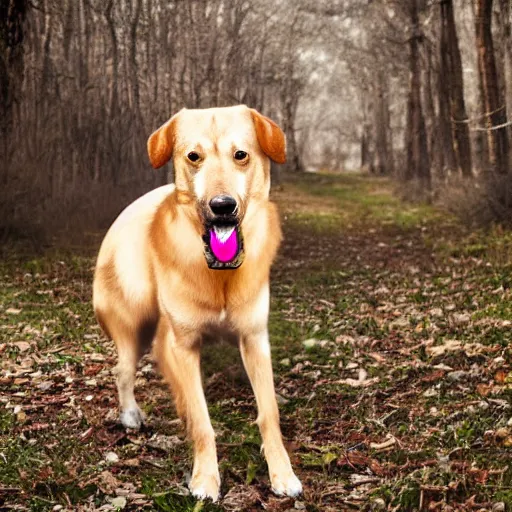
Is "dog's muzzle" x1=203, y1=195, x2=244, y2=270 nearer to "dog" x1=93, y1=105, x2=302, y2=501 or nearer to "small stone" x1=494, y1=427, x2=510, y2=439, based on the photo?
"dog" x1=93, y1=105, x2=302, y2=501

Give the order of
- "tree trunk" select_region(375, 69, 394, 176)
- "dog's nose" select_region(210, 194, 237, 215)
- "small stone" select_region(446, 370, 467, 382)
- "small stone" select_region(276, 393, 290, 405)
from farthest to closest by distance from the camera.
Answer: "tree trunk" select_region(375, 69, 394, 176)
"small stone" select_region(446, 370, 467, 382)
"small stone" select_region(276, 393, 290, 405)
"dog's nose" select_region(210, 194, 237, 215)

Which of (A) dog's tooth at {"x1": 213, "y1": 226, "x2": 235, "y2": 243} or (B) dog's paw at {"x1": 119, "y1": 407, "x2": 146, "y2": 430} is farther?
(B) dog's paw at {"x1": 119, "y1": 407, "x2": 146, "y2": 430}

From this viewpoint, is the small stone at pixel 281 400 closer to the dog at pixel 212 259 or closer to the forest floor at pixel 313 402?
the forest floor at pixel 313 402

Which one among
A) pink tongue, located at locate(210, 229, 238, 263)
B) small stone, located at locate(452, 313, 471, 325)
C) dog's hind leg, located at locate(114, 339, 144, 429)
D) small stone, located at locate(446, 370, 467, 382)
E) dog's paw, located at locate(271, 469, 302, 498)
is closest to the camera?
pink tongue, located at locate(210, 229, 238, 263)

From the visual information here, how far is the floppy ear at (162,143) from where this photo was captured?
3.64m

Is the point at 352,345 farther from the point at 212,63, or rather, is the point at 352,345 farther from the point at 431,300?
the point at 212,63

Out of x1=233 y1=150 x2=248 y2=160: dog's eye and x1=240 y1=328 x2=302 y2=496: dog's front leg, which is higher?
x1=233 y1=150 x2=248 y2=160: dog's eye

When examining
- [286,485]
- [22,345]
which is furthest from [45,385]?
[286,485]

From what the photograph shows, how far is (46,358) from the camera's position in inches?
240

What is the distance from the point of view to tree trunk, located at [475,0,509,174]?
12.8 m

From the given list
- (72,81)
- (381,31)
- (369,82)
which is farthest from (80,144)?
(369,82)

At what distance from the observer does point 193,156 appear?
3.46 m

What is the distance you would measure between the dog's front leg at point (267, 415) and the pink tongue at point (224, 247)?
0.55 meters

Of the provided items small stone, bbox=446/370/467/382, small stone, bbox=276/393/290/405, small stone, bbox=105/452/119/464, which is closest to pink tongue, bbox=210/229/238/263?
small stone, bbox=105/452/119/464
